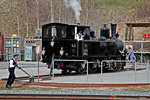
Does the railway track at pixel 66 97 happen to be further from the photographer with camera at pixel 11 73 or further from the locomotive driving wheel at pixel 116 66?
the locomotive driving wheel at pixel 116 66

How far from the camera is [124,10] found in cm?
8219

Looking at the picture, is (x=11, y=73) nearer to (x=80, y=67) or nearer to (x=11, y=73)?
(x=11, y=73)

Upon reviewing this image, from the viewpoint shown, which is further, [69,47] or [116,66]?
[116,66]

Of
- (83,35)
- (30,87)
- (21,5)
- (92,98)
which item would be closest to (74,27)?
(83,35)

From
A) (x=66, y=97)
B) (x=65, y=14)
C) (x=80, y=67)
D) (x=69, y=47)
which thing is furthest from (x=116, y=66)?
(x=65, y=14)

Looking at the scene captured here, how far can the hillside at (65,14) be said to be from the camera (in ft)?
229

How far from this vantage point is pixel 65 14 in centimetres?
6894

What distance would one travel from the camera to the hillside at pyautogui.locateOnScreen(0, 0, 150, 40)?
229 feet

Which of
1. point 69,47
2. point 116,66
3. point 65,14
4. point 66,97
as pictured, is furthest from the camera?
point 65,14

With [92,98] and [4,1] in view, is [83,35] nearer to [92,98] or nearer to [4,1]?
[92,98]

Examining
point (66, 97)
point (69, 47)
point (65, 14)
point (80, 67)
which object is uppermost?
point (65, 14)

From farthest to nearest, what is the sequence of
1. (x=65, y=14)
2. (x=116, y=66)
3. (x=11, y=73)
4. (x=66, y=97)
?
1. (x=65, y=14)
2. (x=116, y=66)
3. (x=11, y=73)
4. (x=66, y=97)

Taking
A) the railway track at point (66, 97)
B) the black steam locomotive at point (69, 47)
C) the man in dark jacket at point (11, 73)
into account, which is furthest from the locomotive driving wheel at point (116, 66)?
the railway track at point (66, 97)

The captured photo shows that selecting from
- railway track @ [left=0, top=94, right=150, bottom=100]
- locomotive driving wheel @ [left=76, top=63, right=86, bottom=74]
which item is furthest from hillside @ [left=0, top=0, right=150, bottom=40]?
railway track @ [left=0, top=94, right=150, bottom=100]
